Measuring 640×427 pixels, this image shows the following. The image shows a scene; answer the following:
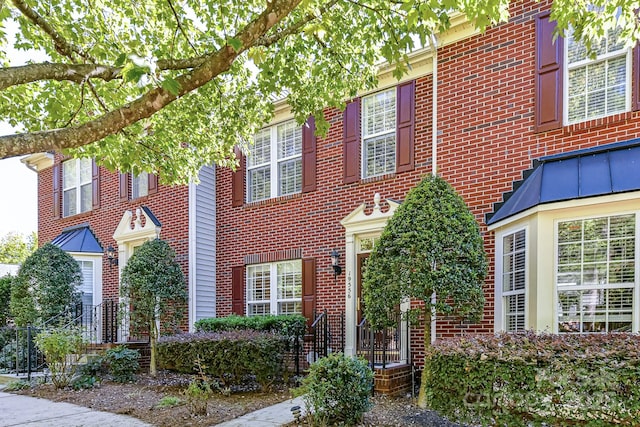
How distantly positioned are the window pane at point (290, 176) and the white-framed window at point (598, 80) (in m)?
5.26

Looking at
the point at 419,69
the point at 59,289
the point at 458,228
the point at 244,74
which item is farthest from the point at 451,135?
the point at 59,289

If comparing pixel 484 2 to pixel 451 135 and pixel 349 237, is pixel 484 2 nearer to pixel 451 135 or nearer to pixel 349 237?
pixel 451 135

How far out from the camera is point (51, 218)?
14.7 m

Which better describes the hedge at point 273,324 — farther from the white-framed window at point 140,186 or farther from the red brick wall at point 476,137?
the white-framed window at point 140,186

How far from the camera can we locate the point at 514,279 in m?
6.46

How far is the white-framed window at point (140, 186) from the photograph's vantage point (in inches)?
475

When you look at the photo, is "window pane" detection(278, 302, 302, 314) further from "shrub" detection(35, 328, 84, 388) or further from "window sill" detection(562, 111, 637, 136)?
"window sill" detection(562, 111, 637, 136)

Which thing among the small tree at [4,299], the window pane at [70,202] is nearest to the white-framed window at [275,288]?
the window pane at [70,202]

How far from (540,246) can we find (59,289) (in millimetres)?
11129

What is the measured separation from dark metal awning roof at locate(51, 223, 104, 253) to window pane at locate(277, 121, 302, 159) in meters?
6.71

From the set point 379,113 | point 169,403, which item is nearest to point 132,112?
point 169,403

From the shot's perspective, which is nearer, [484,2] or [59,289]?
[484,2]

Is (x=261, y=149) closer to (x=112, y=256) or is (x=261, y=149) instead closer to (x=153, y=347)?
(x=153, y=347)

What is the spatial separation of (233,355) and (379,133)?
4834 mm
